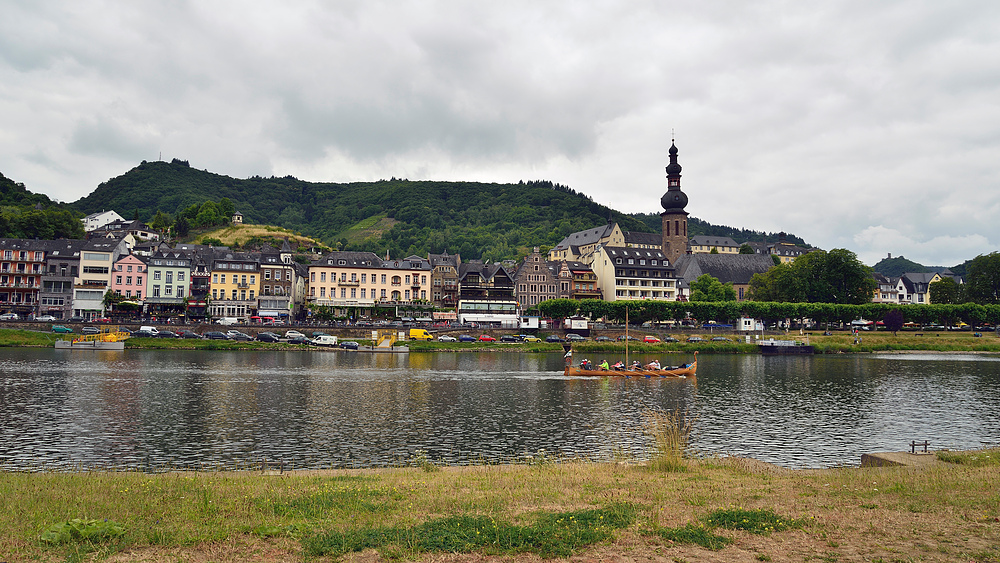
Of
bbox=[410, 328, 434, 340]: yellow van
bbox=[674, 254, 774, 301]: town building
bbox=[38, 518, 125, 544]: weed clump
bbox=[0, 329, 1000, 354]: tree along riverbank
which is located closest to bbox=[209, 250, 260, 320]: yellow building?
bbox=[0, 329, 1000, 354]: tree along riverbank

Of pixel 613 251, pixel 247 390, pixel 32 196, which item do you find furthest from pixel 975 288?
pixel 32 196

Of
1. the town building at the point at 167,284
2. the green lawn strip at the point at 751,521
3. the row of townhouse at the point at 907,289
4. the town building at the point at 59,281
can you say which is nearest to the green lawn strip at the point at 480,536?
the green lawn strip at the point at 751,521

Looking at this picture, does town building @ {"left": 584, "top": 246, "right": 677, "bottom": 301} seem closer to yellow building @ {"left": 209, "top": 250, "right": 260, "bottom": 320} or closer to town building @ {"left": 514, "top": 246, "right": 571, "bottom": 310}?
town building @ {"left": 514, "top": 246, "right": 571, "bottom": 310}

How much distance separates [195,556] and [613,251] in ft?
448

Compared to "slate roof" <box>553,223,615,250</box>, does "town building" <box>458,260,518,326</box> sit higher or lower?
lower

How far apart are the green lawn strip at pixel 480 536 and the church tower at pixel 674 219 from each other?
161m

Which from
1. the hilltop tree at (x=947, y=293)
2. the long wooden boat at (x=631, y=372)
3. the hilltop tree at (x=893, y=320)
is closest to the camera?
the long wooden boat at (x=631, y=372)

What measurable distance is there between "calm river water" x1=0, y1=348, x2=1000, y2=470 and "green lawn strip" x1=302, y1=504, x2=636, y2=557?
11.8m

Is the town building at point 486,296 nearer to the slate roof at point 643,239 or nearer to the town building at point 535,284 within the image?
the town building at point 535,284

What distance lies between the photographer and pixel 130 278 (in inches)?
4286

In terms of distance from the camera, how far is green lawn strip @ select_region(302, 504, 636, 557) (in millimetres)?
10461

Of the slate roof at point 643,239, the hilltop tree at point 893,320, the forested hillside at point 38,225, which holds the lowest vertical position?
the hilltop tree at point 893,320

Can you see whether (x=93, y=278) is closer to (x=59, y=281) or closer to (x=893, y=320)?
(x=59, y=281)

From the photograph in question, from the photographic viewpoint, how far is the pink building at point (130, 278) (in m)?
108
